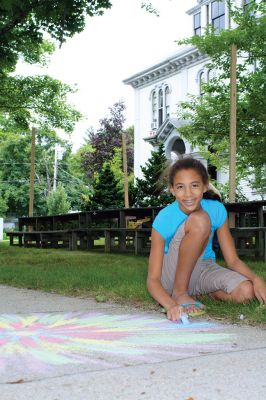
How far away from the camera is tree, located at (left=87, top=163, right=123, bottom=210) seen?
2347 centimetres

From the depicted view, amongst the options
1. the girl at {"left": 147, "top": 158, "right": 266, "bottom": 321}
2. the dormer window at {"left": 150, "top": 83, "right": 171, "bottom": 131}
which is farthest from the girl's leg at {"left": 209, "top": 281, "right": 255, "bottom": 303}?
the dormer window at {"left": 150, "top": 83, "right": 171, "bottom": 131}

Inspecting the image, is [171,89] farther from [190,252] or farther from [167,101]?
[190,252]

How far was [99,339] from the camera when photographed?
2.90 m

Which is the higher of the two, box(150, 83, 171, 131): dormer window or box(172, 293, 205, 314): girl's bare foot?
box(150, 83, 171, 131): dormer window

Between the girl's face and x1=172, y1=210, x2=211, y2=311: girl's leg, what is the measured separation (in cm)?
8

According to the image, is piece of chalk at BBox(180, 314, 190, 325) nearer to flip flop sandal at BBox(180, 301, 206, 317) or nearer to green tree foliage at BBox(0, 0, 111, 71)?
flip flop sandal at BBox(180, 301, 206, 317)

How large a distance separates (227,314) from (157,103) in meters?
26.3

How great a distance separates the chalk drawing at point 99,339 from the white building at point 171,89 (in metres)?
19.6

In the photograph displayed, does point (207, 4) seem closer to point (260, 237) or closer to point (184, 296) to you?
point (260, 237)

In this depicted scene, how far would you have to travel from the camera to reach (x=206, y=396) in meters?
1.92

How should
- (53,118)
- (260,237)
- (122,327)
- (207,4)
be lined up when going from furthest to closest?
(207,4) → (53,118) → (260,237) → (122,327)

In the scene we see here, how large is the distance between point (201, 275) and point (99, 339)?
1183 millimetres

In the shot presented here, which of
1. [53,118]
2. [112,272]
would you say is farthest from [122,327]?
[53,118]

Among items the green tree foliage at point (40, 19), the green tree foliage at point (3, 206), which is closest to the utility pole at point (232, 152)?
the green tree foliage at point (40, 19)
